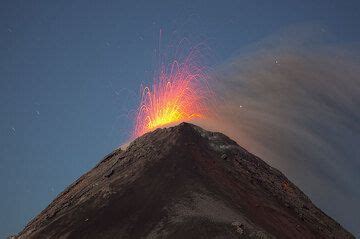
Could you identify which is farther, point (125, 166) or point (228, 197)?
point (125, 166)

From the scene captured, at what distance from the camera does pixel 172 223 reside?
104 feet

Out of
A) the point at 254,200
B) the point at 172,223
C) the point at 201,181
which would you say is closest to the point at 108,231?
the point at 172,223

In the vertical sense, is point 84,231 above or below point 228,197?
above

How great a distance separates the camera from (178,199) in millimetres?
34344

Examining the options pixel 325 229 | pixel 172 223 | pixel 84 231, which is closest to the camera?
pixel 172 223

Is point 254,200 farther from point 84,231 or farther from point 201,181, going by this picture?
point 84,231

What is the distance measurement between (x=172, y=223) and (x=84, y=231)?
21.5ft

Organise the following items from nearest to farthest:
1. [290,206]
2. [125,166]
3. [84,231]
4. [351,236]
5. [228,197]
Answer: [84,231]
[228,197]
[125,166]
[290,206]
[351,236]

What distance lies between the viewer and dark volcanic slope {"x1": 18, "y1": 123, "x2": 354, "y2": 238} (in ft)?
105

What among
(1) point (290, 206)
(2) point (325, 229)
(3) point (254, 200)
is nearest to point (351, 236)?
(2) point (325, 229)

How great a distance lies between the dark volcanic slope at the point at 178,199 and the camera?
3203 cm

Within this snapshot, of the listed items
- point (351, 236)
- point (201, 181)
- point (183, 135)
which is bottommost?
point (351, 236)

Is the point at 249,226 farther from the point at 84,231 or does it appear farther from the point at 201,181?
the point at 84,231

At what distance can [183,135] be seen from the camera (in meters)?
43.9
